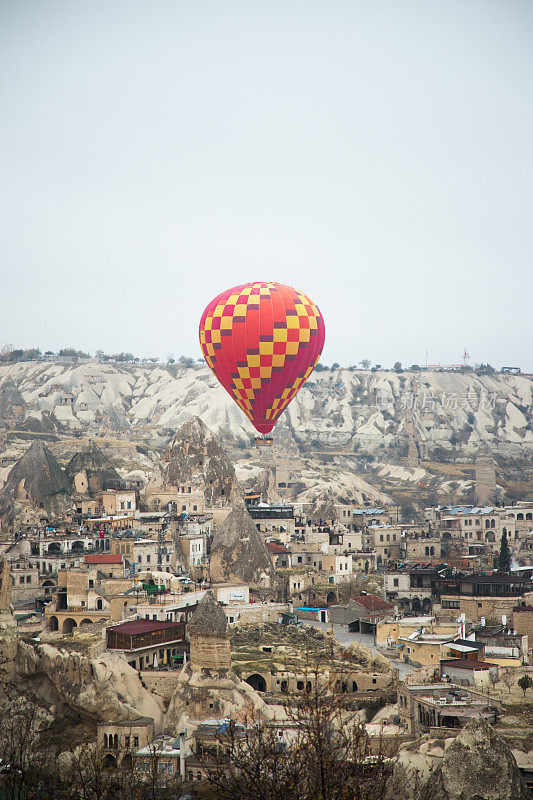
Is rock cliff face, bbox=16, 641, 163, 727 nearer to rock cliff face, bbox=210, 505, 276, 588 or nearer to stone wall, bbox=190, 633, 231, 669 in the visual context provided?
stone wall, bbox=190, 633, 231, 669

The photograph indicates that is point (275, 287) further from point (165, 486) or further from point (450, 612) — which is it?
point (165, 486)

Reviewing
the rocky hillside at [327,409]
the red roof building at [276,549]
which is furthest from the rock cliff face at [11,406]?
the red roof building at [276,549]

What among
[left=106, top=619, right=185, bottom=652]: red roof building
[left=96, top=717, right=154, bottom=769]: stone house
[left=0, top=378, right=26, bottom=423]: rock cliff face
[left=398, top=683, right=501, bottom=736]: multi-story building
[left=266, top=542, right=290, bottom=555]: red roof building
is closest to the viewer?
[left=398, top=683, right=501, bottom=736]: multi-story building

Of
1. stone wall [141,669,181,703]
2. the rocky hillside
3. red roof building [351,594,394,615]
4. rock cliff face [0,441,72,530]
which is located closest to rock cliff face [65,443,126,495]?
rock cliff face [0,441,72,530]

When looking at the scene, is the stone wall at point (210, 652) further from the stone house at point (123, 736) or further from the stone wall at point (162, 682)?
the stone house at point (123, 736)

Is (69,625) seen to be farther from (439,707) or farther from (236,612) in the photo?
(439,707)

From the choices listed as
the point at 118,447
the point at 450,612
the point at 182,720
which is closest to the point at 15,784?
the point at 182,720
